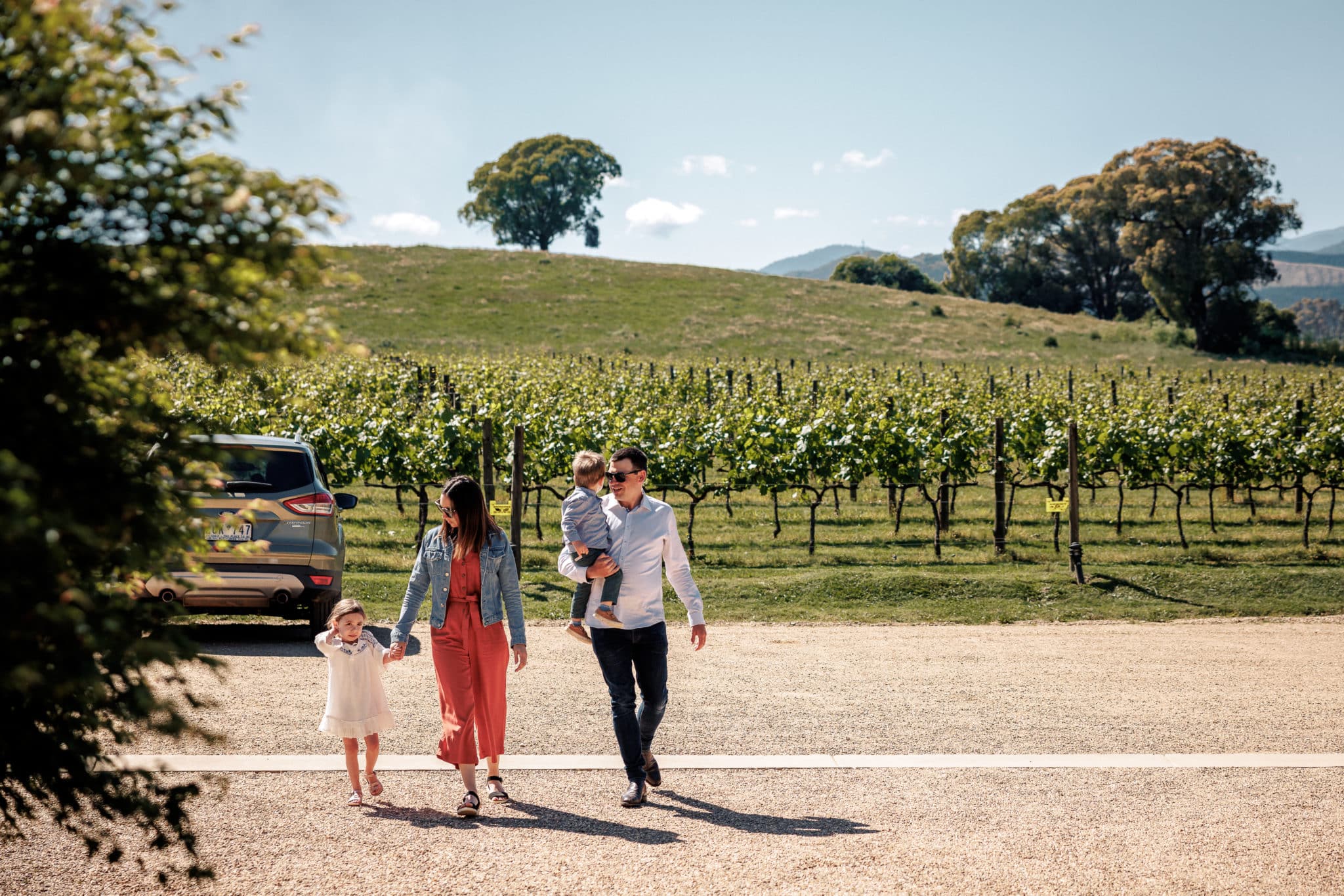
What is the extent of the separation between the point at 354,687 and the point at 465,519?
1066mm

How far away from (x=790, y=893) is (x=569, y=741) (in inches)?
102

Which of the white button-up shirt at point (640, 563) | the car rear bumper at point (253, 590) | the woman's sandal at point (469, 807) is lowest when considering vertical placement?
the woman's sandal at point (469, 807)

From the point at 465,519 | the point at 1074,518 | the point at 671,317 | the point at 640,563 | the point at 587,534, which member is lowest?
the point at 1074,518

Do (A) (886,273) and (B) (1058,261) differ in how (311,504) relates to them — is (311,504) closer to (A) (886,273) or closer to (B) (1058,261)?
(B) (1058,261)

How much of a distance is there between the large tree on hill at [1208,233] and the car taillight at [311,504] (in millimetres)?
53335

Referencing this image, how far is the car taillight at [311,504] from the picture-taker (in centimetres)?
947

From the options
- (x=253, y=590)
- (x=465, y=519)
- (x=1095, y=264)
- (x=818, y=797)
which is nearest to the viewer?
(x=465, y=519)

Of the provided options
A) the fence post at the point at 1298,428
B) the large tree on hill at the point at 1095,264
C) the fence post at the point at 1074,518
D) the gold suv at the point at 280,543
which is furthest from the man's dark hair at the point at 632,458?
the large tree on hill at the point at 1095,264

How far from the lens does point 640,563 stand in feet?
19.3

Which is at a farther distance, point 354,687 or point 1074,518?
point 1074,518

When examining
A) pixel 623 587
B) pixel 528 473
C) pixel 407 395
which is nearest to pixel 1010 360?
pixel 407 395

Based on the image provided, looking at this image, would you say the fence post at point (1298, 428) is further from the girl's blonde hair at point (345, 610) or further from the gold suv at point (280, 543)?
the girl's blonde hair at point (345, 610)

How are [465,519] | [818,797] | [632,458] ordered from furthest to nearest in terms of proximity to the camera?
1. [632,458]
2. [818,797]
3. [465,519]

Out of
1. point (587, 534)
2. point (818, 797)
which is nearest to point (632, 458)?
point (587, 534)
